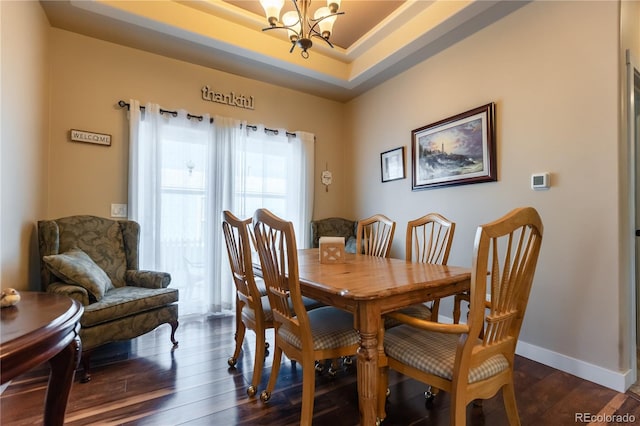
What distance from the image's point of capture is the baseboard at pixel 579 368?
1847 mm

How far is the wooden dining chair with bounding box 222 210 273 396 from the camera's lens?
5.79 ft

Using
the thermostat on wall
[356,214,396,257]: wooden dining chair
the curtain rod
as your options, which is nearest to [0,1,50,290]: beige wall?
the curtain rod

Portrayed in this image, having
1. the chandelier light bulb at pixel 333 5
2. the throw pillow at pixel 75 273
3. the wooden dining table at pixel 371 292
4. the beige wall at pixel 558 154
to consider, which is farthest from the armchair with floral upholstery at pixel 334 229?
the chandelier light bulb at pixel 333 5

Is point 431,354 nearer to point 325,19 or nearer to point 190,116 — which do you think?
point 325,19

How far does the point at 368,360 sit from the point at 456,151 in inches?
90.1

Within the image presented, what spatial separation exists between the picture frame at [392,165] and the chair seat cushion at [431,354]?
2.32 meters

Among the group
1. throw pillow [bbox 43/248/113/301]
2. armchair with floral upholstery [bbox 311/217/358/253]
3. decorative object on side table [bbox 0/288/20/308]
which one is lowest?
throw pillow [bbox 43/248/113/301]

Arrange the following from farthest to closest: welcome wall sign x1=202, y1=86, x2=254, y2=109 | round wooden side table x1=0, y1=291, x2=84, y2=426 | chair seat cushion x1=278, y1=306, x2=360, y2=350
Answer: welcome wall sign x1=202, y1=86, x2=254, y2=109 → chair seat cushion x1=278, y1=306, x2=360, y2=350 → round wooden side table x1=0, y1=291, x2=84, y2=426

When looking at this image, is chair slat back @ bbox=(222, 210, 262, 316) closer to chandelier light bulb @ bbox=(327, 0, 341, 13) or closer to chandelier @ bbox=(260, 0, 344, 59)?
chandelier @ bbox=(260, 0, 344, 59)

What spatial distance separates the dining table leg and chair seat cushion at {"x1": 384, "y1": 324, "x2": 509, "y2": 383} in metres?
0.17

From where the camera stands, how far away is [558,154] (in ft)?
7.13

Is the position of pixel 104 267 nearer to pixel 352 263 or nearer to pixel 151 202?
pixel 151 202

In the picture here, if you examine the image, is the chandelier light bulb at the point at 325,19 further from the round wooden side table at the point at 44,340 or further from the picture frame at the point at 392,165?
the round wooden side table at the point at 44,340

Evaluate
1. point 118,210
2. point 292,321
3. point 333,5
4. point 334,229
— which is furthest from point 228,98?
point 292,321
